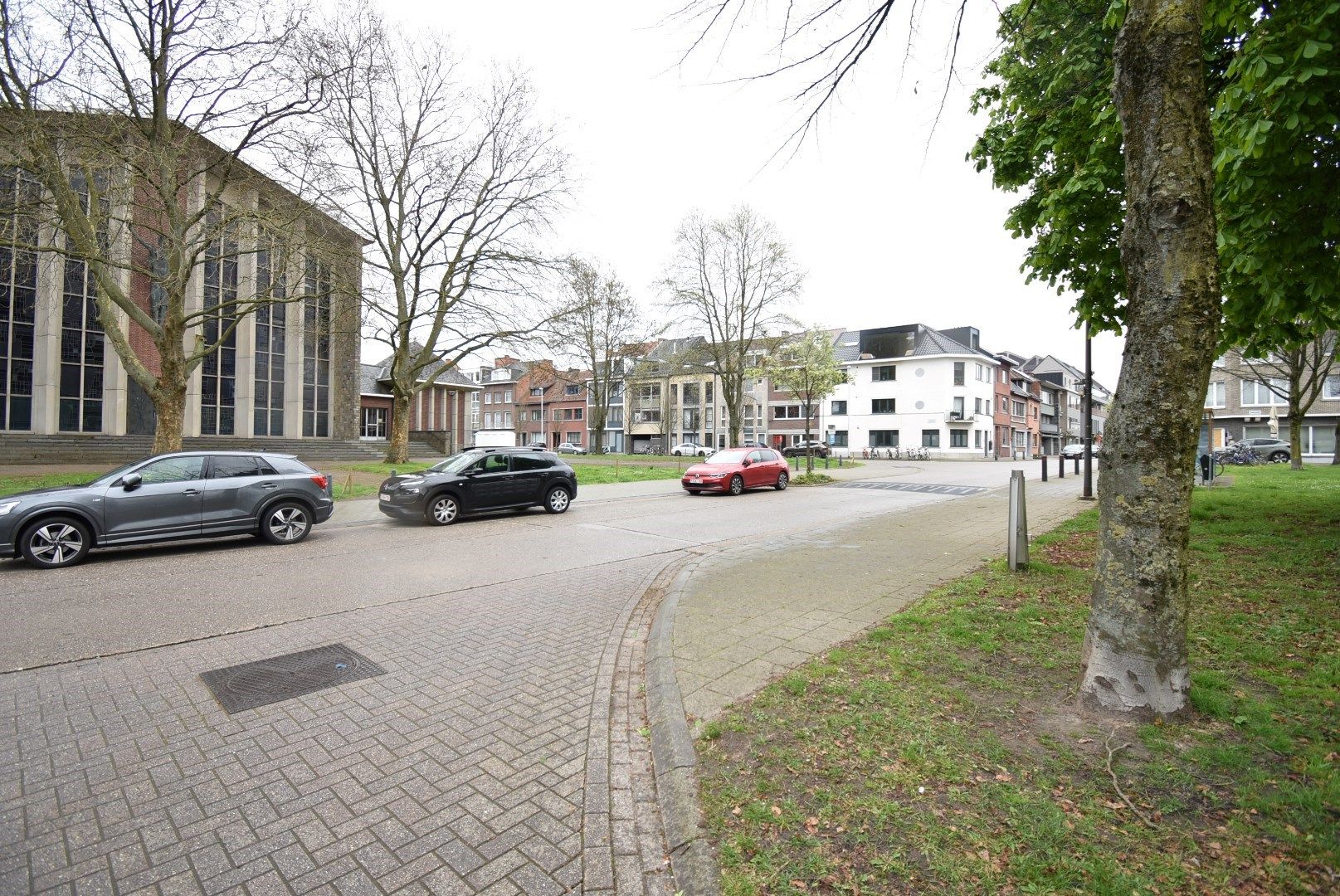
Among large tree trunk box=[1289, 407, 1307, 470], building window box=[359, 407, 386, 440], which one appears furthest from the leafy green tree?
building window box=[359, 407, 386, 440]

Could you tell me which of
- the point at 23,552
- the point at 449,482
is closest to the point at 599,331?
the point at 449,482

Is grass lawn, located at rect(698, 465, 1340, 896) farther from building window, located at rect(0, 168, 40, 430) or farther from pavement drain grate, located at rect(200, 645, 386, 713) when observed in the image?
building window, located at rect(0, 168, 40, 430)

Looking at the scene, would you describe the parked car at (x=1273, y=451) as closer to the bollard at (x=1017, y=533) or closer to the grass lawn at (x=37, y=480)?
the bollard at (x=1017, y=533)

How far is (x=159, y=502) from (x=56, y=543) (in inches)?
45.6

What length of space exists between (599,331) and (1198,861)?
4529 centimetres

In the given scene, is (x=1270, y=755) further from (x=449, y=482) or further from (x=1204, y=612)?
(x=449, y=482)

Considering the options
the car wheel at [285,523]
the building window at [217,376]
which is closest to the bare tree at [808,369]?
the car wheel at [285,523]

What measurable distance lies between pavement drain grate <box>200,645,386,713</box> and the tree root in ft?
14.3

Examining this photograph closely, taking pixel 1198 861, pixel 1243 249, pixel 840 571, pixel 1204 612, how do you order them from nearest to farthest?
pixel 1198 861, pixel 1204 612, pixel 1243 249, pixel 840 571

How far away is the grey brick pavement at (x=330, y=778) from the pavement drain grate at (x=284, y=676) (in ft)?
0.36

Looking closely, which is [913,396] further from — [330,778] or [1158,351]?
[330,778]

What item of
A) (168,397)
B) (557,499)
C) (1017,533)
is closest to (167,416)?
(168,397)

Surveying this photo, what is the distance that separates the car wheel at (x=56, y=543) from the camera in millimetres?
7895

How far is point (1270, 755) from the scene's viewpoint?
286 cm
